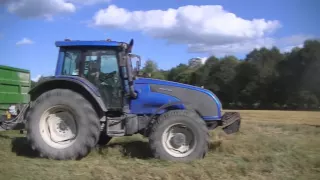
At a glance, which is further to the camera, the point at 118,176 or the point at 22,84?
the point at 22,84

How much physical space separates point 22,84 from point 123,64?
5.00 meters

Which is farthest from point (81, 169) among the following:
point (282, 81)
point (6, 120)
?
point (282, 81)

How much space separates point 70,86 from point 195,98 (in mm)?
2472

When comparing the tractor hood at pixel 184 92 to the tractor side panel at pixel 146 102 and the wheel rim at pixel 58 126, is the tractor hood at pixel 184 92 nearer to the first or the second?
the tractor side panel at pixel 146 102

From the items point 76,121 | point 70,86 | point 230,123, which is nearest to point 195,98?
point 230,123

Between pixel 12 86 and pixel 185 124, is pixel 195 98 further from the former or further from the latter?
pixel 12 86

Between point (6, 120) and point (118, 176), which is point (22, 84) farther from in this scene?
point (118, 176)

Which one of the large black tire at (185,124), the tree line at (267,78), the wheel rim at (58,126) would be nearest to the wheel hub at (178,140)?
the large black tire at (185,124)

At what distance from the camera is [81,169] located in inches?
234

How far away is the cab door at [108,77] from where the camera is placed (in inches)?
288

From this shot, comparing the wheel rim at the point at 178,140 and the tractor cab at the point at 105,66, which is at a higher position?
the tractor cab at the point at 105,66

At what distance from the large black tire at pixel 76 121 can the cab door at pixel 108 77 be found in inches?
17.0

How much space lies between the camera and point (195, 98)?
740 centimetres

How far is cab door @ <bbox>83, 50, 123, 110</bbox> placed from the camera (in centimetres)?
732
